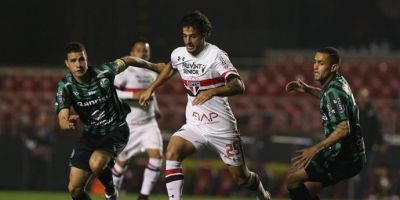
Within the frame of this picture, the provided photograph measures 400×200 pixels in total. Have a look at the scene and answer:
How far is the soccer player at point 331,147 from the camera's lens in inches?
394

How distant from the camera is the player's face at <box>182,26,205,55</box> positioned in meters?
10.9

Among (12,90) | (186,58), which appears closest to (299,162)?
(186,58)

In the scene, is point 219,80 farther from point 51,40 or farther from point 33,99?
point 51,40

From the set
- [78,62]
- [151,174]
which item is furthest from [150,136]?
[78,62]

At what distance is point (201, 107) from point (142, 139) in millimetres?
3263

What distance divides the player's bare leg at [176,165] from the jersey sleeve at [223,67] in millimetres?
919

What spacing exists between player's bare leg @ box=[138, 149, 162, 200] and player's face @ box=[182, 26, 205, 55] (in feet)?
10.5

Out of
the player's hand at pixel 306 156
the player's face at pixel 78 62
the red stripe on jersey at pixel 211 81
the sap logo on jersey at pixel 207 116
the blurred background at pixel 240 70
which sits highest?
the player's face at pixel 78 62

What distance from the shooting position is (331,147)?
1021cm

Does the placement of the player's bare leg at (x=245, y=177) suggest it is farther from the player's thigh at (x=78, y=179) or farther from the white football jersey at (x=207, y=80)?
the player's thigh at (x=78, y=179)

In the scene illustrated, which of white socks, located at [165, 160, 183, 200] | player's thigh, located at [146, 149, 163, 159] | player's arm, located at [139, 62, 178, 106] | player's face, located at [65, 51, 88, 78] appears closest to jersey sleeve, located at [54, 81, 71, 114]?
player's face, located at [65, 51, 88, 78]

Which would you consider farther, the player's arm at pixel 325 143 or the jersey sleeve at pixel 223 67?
the jersey sleeve at pixel 223 67

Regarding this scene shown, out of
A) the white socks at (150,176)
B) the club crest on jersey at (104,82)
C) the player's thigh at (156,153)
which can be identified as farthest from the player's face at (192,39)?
the player's thigh at (156,153)

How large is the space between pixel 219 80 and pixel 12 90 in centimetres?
1642
